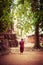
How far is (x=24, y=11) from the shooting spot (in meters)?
21.1

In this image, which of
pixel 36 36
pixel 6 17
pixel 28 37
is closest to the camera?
pixel 6 17

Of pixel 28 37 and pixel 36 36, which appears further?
pixel 28 37

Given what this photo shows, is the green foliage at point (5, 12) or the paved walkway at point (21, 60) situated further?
the green foliage at point (5, 12)

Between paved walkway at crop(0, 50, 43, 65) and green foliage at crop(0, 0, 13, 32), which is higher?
green foliage at crop(0, 0, 13, 32)

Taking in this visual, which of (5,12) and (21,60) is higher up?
(5,12)

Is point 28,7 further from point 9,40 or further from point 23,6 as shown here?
point 9,40

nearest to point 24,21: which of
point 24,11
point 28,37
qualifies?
point 24,11

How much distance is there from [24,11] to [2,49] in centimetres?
410

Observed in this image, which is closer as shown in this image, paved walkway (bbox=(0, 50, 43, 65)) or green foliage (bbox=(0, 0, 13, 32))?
paved walkway (bbox=(0, 50, 43, 65))

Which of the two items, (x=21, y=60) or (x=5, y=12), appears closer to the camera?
(x=21, y=60)

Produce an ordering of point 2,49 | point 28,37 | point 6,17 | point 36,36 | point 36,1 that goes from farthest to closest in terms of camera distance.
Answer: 1. point 28,37
2. point 36,36
3. point 36,1
4. point 2,49
5. point 6,17

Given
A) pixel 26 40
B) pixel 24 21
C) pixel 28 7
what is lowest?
pixel 26 40

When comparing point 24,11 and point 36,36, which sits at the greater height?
point 24,11

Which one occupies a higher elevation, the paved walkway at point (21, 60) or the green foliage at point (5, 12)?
the green foliage at point (5, 12)
